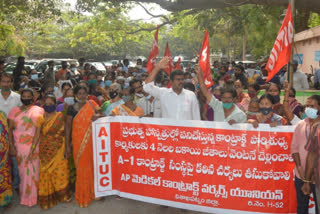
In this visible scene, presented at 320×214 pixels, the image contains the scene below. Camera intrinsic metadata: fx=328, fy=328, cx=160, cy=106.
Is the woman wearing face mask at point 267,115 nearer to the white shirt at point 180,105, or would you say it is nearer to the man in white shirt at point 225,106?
the man in white shirt at point 225,106

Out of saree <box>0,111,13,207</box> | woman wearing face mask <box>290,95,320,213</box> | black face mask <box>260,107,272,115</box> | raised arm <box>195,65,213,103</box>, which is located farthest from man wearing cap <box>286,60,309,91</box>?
saree <box>0,111,13,207</box>

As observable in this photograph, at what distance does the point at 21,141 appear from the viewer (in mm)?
4266

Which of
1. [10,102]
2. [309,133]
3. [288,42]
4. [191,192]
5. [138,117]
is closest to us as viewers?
[309,133]

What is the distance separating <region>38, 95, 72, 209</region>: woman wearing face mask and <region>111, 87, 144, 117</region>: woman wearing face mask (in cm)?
73

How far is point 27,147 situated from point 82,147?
27.7 inches

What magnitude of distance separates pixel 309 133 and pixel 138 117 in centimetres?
202

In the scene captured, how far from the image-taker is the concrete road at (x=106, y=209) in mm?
4152

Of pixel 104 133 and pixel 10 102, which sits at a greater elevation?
pixel 10 102

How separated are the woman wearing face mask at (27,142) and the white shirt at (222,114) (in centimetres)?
223

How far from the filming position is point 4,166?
4238mm

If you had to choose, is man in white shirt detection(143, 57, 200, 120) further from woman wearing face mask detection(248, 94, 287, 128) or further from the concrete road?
the concrete road

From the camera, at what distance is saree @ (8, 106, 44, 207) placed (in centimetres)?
424

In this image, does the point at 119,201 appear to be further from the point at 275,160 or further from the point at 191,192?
the point at 275,160

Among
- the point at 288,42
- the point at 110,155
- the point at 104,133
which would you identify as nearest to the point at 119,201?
the point at 110,155
